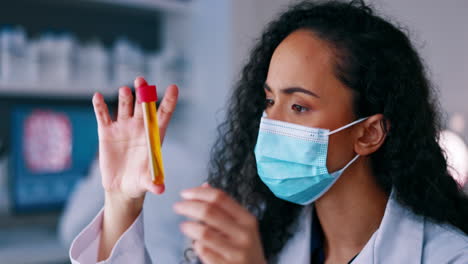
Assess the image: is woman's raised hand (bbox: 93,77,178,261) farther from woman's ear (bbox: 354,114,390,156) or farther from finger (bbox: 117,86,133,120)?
woman's ear (bbox: 354,114,390,156)

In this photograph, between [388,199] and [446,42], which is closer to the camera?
A: [388,199]

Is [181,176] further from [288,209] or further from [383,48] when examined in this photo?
[383,48]

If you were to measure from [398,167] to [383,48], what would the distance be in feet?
0.92

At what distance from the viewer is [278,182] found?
109 centimetres

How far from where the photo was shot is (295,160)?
42.0 inches

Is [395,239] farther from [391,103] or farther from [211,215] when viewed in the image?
[211,215]

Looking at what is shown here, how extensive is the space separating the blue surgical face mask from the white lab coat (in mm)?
161

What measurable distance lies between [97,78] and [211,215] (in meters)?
1.92

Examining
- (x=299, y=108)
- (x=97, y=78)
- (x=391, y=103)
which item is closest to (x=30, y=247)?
(x=97, y=78)

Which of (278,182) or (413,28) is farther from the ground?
(413,28)

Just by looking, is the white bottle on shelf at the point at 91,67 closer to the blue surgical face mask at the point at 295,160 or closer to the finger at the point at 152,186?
the blue surgical face mask at the point at 295,160

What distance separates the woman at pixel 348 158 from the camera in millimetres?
994

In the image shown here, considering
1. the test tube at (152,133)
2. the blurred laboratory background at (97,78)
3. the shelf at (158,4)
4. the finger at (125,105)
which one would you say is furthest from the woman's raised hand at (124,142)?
the shelf at (158,4)

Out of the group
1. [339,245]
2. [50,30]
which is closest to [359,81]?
[339,245]
